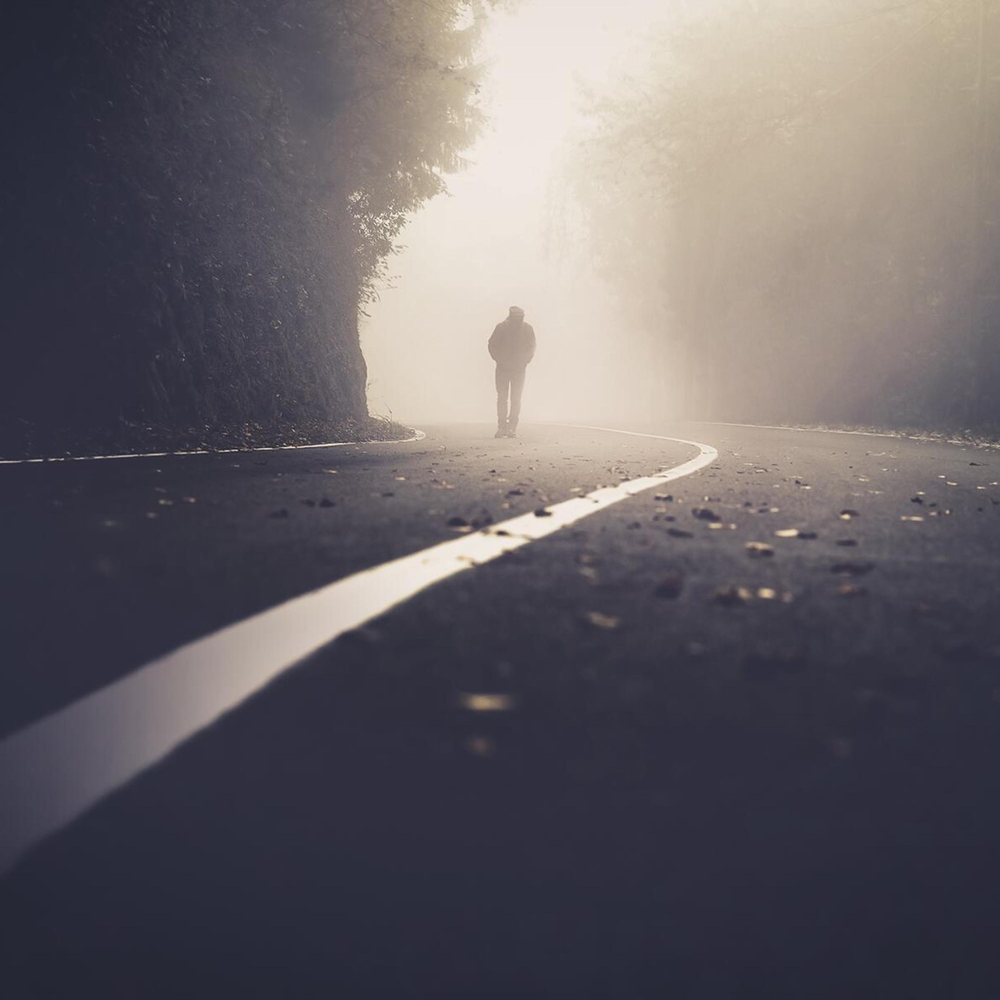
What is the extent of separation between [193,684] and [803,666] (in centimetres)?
151

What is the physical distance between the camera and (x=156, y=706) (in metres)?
2.12

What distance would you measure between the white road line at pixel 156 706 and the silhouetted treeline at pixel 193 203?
736 cm

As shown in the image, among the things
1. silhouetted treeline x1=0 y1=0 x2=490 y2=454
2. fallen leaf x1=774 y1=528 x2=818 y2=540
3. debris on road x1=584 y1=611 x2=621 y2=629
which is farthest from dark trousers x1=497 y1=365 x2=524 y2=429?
debris on road x1=584 y1=611 x2=621 y2=629

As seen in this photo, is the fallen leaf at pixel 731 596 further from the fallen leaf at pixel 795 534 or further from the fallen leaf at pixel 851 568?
the fallen leaf at pixel 795 534

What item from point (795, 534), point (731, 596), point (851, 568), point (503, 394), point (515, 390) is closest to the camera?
point (731, 596)

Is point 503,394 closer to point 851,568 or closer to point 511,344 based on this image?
point 511,344

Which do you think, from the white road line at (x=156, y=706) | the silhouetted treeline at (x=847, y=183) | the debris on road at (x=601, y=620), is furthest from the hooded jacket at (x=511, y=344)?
the debris on road at (x=601, y=620)

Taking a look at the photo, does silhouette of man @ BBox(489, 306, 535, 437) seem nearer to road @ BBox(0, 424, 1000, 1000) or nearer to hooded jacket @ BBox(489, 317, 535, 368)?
hooded jacket @ BBox(489, 317, 535, 368)

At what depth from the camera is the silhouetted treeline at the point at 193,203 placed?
993 cm

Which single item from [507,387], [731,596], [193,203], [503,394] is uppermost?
[193,203]

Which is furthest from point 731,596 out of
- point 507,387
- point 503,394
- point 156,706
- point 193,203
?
point 507,387

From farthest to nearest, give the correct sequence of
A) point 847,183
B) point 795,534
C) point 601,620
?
point 847,183 < point 795,534 < point 601,620

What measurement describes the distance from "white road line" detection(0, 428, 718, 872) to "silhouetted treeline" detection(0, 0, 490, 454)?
→ 7359 mm

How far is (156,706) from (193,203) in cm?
1175
